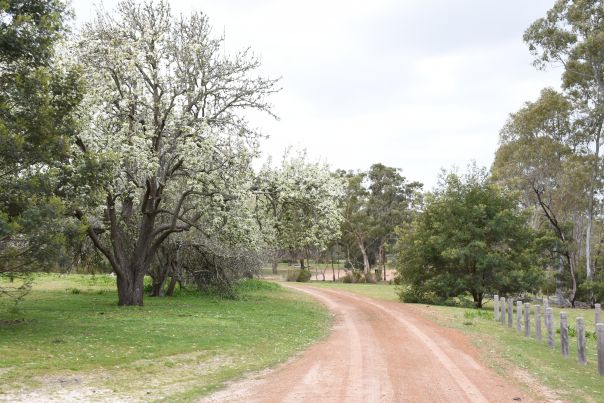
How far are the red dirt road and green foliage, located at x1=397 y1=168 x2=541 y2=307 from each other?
12706 mm

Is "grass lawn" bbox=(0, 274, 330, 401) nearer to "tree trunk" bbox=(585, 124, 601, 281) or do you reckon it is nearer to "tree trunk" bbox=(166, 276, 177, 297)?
"tree trunk" bbox=(166, 276, 177, 297)

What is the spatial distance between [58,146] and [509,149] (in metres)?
39.7

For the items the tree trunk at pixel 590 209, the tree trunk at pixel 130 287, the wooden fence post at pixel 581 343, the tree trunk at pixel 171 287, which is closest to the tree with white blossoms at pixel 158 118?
the tree trunk at pixel 130 287

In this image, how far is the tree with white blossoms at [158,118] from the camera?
2109 centimetres

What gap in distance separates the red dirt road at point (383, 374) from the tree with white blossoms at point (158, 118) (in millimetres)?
8785

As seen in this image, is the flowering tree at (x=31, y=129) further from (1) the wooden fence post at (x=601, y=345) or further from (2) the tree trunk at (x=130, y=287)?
(1) the wooden fence post at (x=601, y=345)

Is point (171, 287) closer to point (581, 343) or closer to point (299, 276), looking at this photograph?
point (581, 343)

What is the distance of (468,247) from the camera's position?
95.9ft

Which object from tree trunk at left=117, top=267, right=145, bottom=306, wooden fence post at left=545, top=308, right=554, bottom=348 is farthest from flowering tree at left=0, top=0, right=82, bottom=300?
wooden fence post at left=545, top=308, right=554, bottom=348

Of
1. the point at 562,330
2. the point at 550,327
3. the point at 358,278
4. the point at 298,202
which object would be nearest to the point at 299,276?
the point at 358,278

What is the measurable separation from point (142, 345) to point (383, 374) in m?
6.10

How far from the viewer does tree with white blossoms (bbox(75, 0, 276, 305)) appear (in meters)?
21.1

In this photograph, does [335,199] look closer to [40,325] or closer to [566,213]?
[40,325]

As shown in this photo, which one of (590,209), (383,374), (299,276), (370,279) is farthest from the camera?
(370,279)
